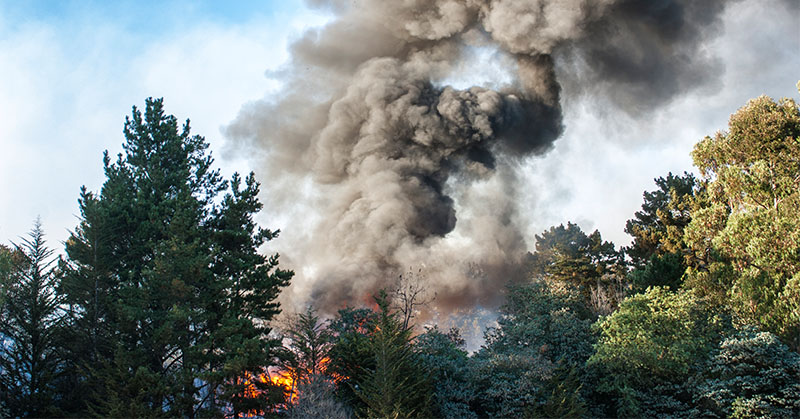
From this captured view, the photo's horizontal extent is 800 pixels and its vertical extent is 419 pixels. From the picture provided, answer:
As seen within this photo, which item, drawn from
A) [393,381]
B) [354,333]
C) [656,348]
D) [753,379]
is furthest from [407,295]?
[753,379]

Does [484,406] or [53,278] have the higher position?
[53,278]

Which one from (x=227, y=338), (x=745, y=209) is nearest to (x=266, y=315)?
(x=227, y=338)

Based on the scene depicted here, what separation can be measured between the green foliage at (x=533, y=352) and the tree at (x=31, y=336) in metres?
16.0

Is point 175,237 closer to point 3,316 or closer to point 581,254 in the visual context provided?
point 3,316

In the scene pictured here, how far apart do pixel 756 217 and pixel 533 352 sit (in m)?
10.6

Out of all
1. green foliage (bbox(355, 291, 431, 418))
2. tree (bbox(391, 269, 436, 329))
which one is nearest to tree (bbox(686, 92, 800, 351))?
green foliage (bbox(355, 291, 431, 418))

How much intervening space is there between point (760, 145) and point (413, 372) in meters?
19.8

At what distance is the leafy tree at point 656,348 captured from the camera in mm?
21266

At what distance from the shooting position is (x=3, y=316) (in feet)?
67.7

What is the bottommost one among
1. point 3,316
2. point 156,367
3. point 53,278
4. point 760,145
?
point 156,367

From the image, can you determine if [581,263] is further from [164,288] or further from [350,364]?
[164,288]

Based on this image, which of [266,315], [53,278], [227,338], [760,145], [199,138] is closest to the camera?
[227,338]

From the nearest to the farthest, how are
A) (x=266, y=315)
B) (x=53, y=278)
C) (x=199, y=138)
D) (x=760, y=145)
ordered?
(x=53, y=278) → (x=266, y=315) → (x=760, y=145) → (x=199, y=138)

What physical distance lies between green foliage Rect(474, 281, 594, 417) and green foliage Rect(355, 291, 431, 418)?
2926 mm
